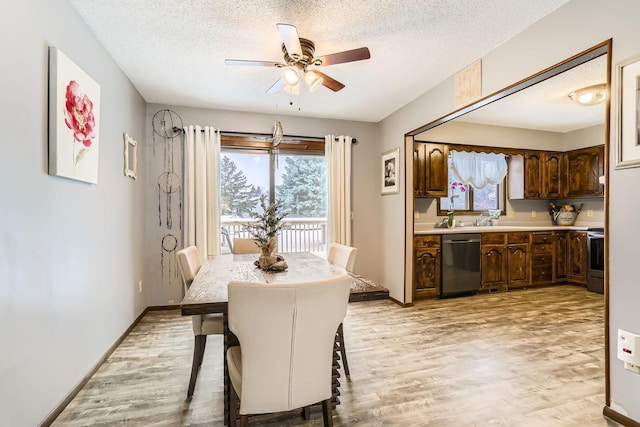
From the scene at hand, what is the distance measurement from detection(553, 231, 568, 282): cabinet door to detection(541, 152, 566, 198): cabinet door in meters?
0.70

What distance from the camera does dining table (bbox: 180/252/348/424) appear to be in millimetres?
1447

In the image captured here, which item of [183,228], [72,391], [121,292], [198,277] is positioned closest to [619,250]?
[198,277]

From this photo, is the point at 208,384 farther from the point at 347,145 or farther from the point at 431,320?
the point at 347,145

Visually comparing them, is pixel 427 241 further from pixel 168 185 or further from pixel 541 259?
pixel 168 185

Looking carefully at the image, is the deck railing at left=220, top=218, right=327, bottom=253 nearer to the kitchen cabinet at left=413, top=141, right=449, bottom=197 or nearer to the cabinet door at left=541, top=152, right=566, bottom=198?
the kitchen cabinet at left=413, top=141, right=449, bottom=197

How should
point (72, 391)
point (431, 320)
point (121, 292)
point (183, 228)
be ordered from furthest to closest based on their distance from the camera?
point (183, 228), point (431, 320), point (121, 292), point (72, 391)

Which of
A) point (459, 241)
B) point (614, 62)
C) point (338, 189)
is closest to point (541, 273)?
point (459, 241)

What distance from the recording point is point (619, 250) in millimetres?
1677

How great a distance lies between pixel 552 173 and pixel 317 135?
4.16m

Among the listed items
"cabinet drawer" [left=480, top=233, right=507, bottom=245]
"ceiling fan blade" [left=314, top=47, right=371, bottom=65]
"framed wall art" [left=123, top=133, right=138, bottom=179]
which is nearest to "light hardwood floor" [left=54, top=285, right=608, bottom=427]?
"cabinet drawer" [left=480, top=233, right=507, bottom=245]

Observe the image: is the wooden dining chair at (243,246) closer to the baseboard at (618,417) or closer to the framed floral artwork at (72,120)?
the framed floral artwork at (72,120)

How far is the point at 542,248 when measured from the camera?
479cm

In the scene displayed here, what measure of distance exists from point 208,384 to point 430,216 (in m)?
3.82

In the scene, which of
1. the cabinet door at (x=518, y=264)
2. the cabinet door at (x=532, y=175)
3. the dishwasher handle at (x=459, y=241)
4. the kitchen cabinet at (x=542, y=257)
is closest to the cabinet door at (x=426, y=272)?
the dishwasher handle at (x=459, y=241)
